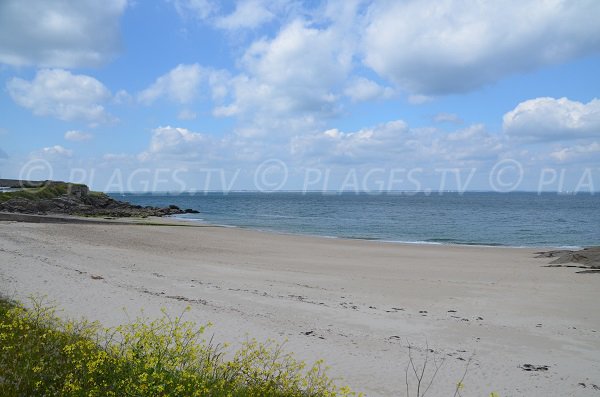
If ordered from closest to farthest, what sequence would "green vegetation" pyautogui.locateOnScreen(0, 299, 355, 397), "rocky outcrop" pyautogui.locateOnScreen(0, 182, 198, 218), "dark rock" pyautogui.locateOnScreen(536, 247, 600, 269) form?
"green vegetation" pyautogui.locateOnScreen(0, 299, 355, 397) → "dark rock" pyautogui.locateOnScreen(536, 247, 600, 269) → "rocky outcrop" pyautogui.locateOnScreen(0, 182, 198, 218)

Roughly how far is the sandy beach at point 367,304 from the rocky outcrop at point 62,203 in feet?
95.2

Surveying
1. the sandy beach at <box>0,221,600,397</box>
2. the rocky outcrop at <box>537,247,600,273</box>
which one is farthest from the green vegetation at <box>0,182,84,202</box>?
the rocky outcrop at <box>537,247,600,273</box>

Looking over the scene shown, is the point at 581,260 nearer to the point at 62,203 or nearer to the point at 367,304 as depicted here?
the point at 367,304

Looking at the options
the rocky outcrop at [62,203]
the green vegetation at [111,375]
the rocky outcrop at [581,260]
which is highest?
the rocky outcrop at [581,260]

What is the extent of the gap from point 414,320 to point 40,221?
35.9 m

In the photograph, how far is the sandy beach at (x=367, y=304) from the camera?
7.95 m

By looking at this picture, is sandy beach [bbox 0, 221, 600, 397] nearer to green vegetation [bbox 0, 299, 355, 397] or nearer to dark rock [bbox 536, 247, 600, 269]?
dark rock [bbox 536, 247, 600, 269]

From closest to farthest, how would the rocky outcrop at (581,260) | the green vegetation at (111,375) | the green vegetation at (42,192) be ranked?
the green vegetation at (111,375), the rocky outcrop at (581,260), the green vegetation at (42,192)

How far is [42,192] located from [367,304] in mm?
62726

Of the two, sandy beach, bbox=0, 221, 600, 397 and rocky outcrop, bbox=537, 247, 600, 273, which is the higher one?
rocky outcrop, bbox=537, 247, 600, 273

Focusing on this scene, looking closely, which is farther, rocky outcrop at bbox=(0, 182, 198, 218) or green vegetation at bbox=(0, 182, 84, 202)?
green vegetation at bbox=(0, 182, 84, 202)

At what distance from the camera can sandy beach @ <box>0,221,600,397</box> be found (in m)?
7.95

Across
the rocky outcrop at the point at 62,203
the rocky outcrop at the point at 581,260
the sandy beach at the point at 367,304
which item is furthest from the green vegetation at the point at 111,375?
the rocky outcrop at the point at 62,203

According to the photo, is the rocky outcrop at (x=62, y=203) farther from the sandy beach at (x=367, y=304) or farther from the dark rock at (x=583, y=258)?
the dark rock at (x=583, y=258)
